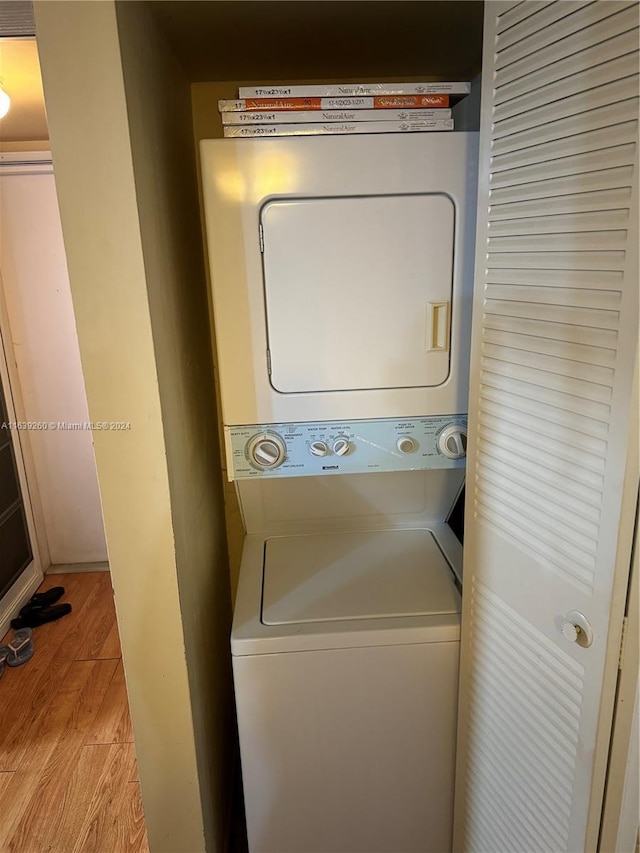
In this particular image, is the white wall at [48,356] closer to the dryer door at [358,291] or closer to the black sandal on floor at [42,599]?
the black sandal on floor at [42,599]

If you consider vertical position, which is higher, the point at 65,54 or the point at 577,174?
the point at 65,54

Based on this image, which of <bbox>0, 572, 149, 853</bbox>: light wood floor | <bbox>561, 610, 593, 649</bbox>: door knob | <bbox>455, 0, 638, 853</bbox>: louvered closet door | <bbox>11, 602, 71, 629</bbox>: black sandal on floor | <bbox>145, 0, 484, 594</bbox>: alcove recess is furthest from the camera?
<bbox>11, 602, 71, 629</bbox>: black sandal on floor

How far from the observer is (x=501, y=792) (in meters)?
1.17

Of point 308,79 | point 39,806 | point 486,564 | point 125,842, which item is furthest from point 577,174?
point 39,806

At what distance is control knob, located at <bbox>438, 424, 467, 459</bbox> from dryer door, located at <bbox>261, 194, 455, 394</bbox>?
122 millimetres

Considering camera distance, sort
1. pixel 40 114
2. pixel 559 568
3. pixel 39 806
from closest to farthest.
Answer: pixel 559 568 → pixel 39 806 → pixel 40 114

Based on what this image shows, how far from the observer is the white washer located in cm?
124

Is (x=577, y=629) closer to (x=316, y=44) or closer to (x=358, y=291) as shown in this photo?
(x=358, y=291)

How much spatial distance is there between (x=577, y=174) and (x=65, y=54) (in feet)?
2.72

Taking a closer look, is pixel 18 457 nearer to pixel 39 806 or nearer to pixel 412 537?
pixel 39 806

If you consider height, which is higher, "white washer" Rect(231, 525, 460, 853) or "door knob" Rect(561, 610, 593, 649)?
"door knob" Rect(561, 610, 593, 649)

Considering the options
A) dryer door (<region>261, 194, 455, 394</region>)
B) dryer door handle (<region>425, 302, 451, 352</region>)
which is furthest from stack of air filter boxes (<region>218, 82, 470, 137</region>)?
dryer door handle (<region>425, 302, 451, 352</region>)

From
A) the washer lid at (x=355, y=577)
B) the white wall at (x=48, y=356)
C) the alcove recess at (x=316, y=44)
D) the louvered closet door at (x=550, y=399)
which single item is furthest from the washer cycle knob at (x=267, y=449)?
the white wall at (x=48, y=356)

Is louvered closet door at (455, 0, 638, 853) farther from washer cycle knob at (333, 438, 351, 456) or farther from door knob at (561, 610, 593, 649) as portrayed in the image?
washer cycle knob at (333, 438, 351, 456)
